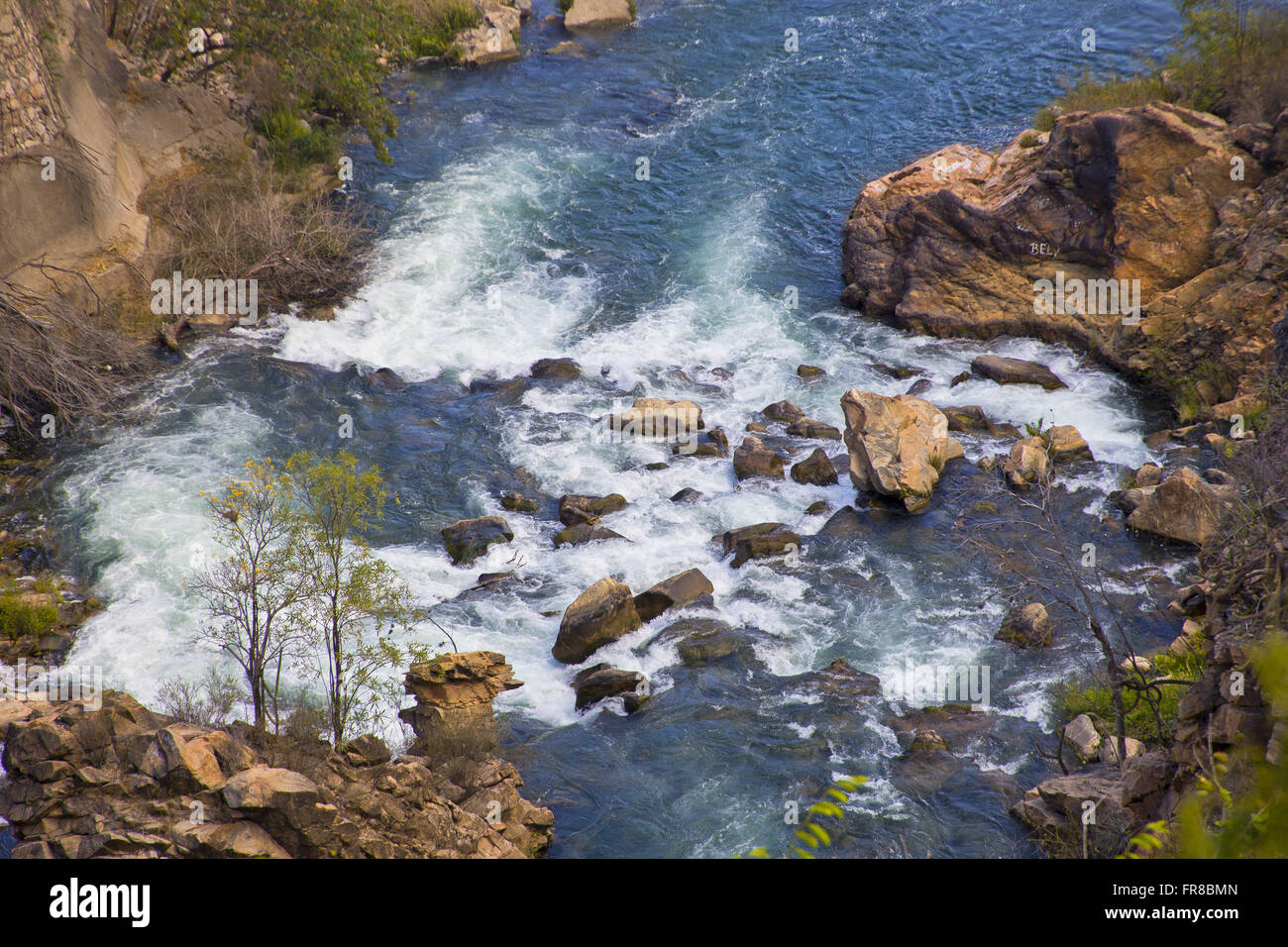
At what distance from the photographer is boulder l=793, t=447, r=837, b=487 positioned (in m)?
18.1

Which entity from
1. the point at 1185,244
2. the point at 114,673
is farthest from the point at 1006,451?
the point at 114,673

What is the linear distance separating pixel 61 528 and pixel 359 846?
997 centimetres

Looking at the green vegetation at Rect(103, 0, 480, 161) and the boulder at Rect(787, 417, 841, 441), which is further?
the green vegetation at Rect(103, 0, 480, 161)

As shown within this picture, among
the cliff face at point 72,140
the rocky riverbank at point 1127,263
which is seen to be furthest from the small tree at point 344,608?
the cliff face at point 72,140

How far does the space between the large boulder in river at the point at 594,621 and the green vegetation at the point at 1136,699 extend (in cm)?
592

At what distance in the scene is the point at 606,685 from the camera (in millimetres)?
13727

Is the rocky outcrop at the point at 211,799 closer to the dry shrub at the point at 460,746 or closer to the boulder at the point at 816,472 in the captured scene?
the dry shrub at the point at 460,746

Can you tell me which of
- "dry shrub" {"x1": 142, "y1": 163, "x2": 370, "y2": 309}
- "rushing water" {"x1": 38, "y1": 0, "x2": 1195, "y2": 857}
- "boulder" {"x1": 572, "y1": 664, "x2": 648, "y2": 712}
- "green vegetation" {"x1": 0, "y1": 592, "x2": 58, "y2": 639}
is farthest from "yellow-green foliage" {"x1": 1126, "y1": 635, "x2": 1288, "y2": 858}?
"dry shrub" {"x1": 142, "y1": 163, "x2": 370, "y2": 309}

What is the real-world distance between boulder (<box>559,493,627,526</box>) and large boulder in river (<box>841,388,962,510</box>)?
4207mm

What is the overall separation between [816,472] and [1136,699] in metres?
7.51

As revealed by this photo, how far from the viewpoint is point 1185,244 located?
67.5 feet

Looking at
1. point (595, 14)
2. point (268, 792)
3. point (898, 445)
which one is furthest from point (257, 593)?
point (595, 14)

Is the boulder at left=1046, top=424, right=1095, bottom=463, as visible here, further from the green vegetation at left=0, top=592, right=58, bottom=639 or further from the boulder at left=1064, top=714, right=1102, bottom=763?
the green vegetation at left=0, top=592, right=58, bottom=639

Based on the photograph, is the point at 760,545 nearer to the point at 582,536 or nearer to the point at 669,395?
the point at 582,536
